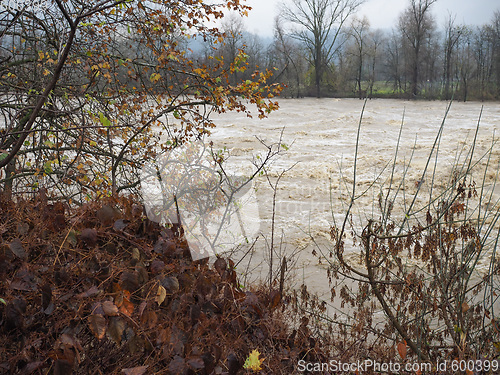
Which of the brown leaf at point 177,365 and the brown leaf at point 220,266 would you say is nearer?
the brown leaf at point 177,365

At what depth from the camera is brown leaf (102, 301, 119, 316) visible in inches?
55.0

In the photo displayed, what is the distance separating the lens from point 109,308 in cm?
141

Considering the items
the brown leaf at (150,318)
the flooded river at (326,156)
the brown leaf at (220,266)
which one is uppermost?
the brown leaf at (150,318)

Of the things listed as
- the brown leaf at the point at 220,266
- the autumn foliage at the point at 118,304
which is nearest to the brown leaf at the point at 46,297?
the autumn foliage at the point at 118,304

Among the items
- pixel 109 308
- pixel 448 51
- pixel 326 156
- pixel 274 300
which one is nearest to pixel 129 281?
pixel 109 308

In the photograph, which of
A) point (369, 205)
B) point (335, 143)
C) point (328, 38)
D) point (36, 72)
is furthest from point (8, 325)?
point (328, 38)

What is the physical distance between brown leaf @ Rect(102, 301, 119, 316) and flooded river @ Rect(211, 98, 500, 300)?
199cm

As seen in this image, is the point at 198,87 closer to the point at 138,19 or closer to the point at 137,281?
the point at 138,19

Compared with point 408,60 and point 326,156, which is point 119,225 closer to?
point 326,156

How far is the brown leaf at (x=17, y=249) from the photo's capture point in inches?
64.1

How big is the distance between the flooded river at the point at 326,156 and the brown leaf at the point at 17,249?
6.72 ft

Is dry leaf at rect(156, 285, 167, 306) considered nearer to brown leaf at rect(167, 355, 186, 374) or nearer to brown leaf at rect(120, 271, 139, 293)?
brown leaf at rect(120, 271, 139, 293)

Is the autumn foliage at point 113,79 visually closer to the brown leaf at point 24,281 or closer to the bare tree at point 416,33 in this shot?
the brown leaf at point 24,281

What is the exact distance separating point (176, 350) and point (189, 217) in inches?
81.5
